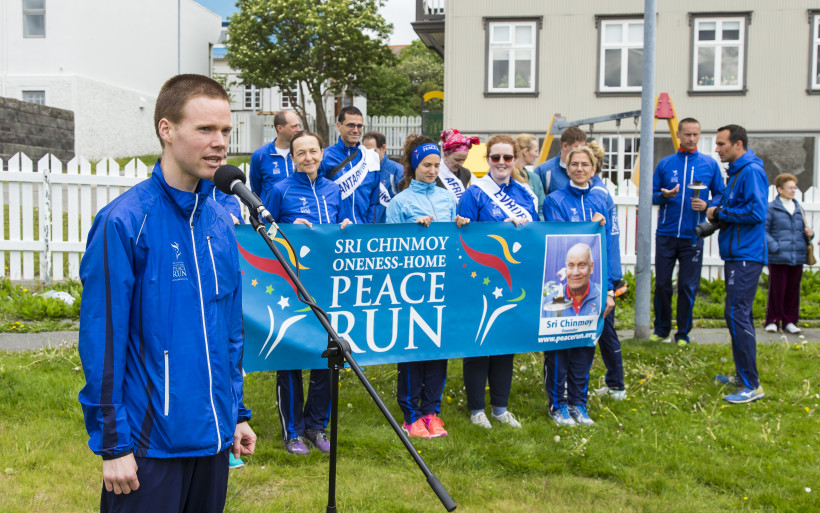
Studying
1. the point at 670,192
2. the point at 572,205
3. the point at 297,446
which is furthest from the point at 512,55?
the point at 297,446

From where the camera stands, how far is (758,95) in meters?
23.3

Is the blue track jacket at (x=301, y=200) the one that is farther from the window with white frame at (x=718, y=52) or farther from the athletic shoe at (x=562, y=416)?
the window with white frame at (x=718, y=52)

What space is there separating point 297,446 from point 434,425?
1.08 metres

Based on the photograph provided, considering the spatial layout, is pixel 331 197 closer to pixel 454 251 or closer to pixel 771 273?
pixel 454 251

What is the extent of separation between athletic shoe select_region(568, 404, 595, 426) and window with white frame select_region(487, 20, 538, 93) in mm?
18659

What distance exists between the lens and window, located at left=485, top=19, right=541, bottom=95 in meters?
23.6

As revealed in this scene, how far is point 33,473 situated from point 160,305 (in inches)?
122

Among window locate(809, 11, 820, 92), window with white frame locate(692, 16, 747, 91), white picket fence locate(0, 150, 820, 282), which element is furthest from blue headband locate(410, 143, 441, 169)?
window locate(809, 11, 820, 92)

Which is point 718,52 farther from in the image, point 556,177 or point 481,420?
point 481,420

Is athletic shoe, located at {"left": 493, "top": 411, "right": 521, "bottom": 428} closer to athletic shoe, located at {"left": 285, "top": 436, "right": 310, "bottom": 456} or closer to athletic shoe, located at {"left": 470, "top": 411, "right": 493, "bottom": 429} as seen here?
athletic shoe, located at {"left": 470, "top": 411, "right": 493, "bottom": 429}

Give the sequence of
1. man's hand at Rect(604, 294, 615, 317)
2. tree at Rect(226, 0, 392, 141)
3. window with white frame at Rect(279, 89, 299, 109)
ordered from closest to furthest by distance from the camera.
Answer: man's hand at Rect(604, 294, 615, 317), tree at Rect(226, 0, 392, 141), window with white frame at Rect(279, 89, 299, 109)

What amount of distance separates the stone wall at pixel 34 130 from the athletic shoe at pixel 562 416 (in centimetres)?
1836

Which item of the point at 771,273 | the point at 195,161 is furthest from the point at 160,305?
the point at 771,273

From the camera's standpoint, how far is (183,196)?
101 inches
